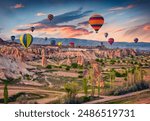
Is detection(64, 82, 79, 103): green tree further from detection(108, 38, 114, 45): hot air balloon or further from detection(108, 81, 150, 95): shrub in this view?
detection(108, 38, 114, 45): hot air balloon

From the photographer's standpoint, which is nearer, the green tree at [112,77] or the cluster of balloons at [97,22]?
the cluster of balloons at [97,22]

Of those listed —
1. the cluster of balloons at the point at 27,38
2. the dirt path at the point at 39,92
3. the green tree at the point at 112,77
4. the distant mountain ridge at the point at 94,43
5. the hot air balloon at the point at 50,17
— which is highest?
the hot air balloon at the point at 50,17

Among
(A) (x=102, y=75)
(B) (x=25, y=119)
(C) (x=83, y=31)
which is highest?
(C) (x=83, y=31)

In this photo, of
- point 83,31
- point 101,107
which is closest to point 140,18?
point 83,31

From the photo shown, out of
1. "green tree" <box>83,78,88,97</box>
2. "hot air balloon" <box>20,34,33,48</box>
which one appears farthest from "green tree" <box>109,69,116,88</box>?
"hot air balloon" <box>20,34,33,48</box>

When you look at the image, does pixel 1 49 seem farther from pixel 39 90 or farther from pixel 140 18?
pixel 140 18

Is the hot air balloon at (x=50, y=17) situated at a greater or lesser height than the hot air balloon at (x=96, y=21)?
greater

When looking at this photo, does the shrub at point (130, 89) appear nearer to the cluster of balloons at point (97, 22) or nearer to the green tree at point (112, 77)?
the green tree at point (112, 77)

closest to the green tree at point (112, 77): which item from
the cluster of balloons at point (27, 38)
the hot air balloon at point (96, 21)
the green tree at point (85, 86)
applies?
the green tree at point (85, 86)
